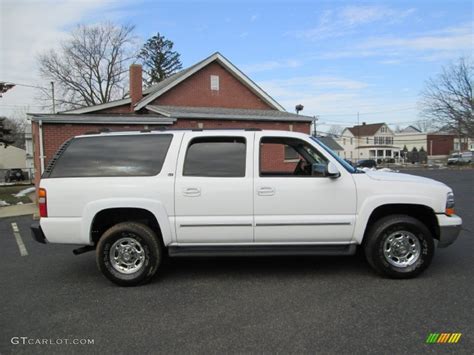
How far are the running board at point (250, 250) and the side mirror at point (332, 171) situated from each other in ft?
3.02

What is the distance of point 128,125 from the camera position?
560 inches

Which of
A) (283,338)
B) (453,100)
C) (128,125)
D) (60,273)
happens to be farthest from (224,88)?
(453,100)

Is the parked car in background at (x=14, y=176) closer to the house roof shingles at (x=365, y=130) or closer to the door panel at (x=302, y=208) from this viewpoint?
the door panel at (x=302, y=208)

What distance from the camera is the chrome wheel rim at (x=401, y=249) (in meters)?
4.96

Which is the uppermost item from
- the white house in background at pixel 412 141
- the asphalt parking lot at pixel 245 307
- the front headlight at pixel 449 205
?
the white house in background at pixel 412 141

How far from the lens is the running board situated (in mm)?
4957

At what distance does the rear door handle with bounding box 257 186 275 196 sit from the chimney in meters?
18.5

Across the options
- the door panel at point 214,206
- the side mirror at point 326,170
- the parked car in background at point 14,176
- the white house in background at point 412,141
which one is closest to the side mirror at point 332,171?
the side mirror at point 326,170

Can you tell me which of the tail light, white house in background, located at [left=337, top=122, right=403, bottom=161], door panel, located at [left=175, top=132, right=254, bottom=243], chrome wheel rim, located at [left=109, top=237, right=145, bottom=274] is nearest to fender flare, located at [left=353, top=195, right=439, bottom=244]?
door panel, located at [left=175, top=132, right=254, bottom=243]

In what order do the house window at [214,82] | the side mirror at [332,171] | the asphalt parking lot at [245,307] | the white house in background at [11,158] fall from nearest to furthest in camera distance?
1. the asphalt parking lot at [245,307]
2. the side mirror at [332,171]
3. the house window at [214,82]
4. the white house in background at [11,158]

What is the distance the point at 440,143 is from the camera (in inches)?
3467

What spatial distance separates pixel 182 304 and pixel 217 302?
15.2 inches

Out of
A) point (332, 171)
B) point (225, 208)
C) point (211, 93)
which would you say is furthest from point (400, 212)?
point (211, 93)

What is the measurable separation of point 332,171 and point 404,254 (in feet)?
4.70
